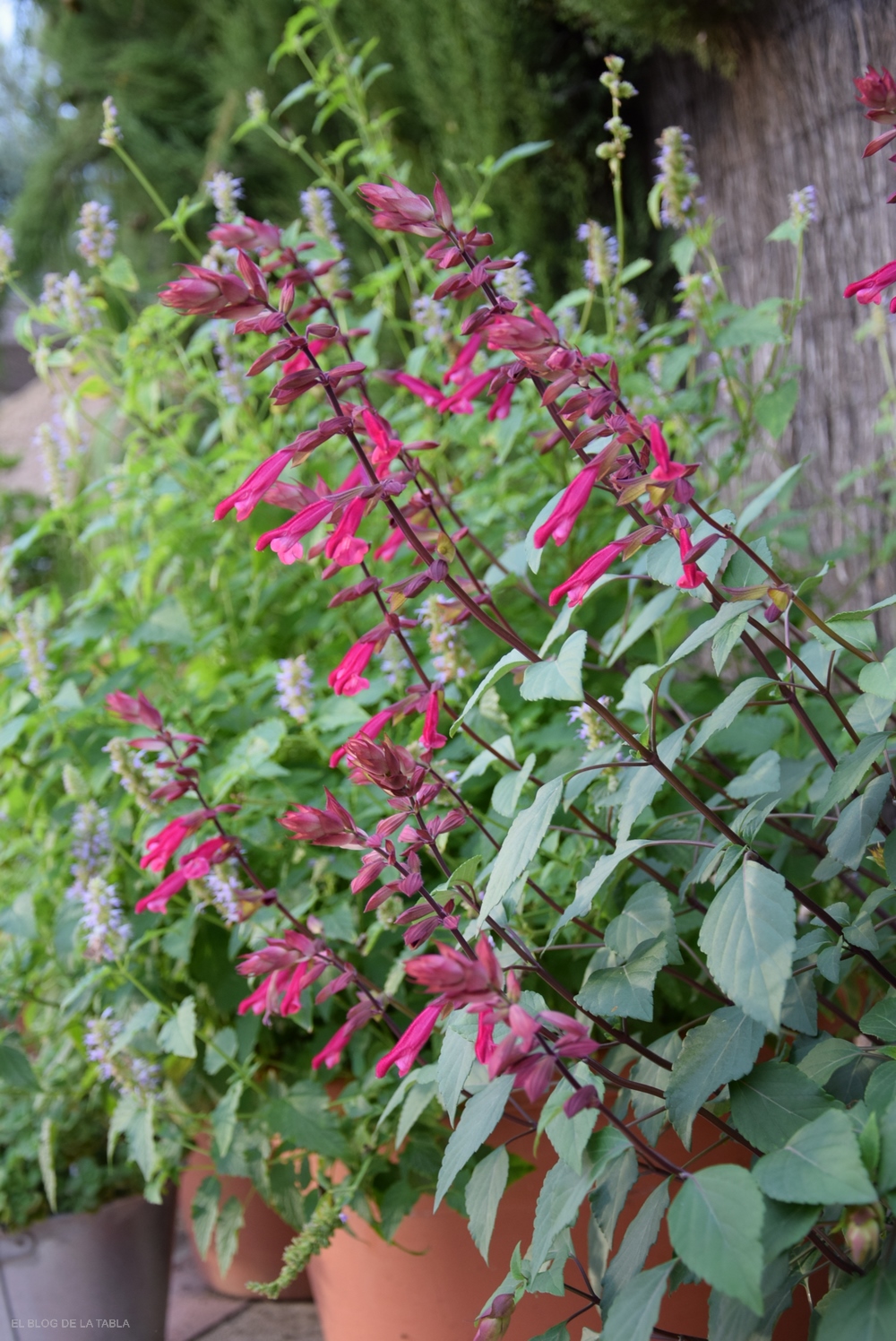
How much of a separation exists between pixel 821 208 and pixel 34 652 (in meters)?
1.32

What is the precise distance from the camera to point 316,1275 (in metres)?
1.09

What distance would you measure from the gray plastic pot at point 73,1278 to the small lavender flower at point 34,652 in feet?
2.03

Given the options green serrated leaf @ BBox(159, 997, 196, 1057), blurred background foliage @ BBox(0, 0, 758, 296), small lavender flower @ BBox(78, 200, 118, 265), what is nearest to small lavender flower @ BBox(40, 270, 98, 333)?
small lavender flower @ BBox(78, 200, 118, 265)

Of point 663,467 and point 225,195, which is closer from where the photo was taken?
point 663,467

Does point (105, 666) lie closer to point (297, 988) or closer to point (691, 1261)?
point (297, 988)

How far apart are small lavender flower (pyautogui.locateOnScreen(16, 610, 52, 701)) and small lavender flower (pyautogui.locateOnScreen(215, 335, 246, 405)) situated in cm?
38

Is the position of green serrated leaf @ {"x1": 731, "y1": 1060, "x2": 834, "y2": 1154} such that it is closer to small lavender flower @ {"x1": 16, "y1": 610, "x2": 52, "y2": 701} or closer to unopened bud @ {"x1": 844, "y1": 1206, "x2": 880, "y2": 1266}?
unopened bud @ {"x1": 844, "y1": 1206, "x2": 880, "y2": 1266}

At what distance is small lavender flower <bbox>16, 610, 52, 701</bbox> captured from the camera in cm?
115

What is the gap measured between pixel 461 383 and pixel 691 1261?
736 millimetres

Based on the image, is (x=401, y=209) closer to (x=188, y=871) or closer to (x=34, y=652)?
(x=188, y=871)

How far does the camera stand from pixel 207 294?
2.07 feet

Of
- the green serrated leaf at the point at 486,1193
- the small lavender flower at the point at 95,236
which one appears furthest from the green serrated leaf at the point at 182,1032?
the small lavender flower at the point at 95,236

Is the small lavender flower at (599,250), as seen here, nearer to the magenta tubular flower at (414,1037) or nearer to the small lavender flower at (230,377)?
the small lavender flower at (230,377)

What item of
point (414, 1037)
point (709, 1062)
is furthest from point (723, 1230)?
point (414, 1037)
